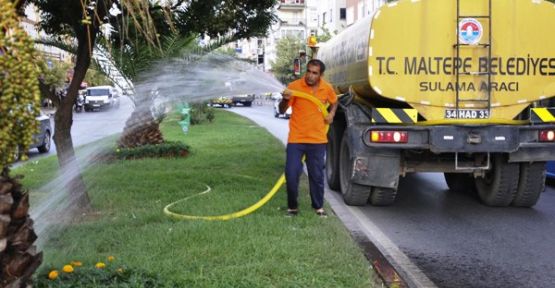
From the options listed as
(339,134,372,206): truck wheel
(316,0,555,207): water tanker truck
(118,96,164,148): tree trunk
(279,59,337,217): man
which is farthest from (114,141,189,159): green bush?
(279,59,337,217): man

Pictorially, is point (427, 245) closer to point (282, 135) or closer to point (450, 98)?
point (450, 98)

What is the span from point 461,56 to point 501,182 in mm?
1827

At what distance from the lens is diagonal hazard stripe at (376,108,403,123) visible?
24.3 feet

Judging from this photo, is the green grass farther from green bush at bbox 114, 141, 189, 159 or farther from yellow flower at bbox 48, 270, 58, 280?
green bush at bbox 114, 141, 189, 159

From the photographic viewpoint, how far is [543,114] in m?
7.52

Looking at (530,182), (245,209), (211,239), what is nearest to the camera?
(211,239)

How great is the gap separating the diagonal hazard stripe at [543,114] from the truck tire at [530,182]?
2.34ft

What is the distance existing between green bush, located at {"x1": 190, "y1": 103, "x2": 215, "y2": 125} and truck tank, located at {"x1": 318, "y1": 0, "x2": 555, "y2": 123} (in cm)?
1853

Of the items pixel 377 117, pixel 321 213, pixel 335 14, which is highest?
pixel 335 14

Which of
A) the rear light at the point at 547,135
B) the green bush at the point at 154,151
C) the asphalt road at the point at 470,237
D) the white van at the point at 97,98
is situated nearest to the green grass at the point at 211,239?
the asphalt road at the point at 470,237

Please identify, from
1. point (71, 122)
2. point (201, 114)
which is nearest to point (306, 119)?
point (71, 122)

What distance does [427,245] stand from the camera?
6434 mm

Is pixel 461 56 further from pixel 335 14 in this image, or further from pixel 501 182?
pixel 335 14

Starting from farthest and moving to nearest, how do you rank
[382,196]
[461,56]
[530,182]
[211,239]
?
[382,196] → [530,182] → [461,56] → [211,239]
